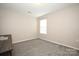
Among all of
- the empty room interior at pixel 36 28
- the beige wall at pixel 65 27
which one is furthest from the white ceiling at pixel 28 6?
the beige wall at pixel 65 27

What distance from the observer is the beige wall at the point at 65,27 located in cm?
Result: 240

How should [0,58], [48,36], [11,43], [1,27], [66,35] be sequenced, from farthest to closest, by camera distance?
1. [48,36]
2. [66,35]
3. [11,43]
4. [1,27]
5. [0,58]

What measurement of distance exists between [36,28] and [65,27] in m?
1.41

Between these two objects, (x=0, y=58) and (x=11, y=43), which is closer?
(x=0, y=58)

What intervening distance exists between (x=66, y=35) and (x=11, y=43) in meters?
2.30

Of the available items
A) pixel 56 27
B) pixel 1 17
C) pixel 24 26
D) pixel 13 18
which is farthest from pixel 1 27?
pixel 56 27

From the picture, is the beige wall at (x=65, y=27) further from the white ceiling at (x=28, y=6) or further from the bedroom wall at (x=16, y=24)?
the bedroom wall at (x=16, y=24)

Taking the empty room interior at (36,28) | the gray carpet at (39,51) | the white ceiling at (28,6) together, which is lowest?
the gray carpet at (39,51)

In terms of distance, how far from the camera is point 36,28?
88.4 inches

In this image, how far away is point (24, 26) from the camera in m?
1.91

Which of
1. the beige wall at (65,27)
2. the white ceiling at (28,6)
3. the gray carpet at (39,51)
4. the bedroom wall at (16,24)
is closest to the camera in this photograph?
the white ceiling at (28,6)

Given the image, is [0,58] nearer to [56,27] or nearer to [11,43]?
[11,43]

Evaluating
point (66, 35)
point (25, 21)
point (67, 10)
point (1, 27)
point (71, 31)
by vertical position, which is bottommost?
point (66, 35)

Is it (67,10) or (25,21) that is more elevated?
(67,10)
